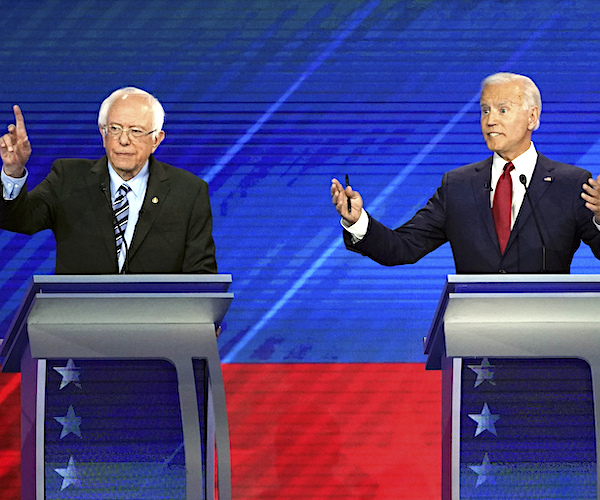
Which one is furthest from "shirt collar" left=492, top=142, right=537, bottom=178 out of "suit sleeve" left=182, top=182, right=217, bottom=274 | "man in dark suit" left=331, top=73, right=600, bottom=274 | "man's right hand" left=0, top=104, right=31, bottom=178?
"man's right hand" left=0, top=104, right=31, bottom=178

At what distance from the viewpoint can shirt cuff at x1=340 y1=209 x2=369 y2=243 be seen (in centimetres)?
294

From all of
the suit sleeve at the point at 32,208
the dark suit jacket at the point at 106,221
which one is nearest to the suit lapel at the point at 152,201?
the dark suit jacket at the point at 106,221

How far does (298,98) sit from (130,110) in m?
1.68

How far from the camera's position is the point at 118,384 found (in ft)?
7.54

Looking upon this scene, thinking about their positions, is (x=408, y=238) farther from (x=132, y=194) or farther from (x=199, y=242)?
(x=132, y=194)

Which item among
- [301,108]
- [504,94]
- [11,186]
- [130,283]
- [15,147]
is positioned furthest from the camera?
[301,108]

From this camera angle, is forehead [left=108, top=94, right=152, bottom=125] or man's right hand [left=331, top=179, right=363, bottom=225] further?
forehead [left=108, top=94, right=152, bottom=125]

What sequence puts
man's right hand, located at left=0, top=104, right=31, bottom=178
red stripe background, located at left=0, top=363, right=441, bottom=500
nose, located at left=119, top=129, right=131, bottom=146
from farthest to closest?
red stripe background, located at left=0, top=363, right=441, bottom=500, nose, located at left=119, top=129, right=131, bottom=146, man's right hand, located at left=0, top=104, right=31, bottom=178

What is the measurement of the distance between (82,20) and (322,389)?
215 centimetres

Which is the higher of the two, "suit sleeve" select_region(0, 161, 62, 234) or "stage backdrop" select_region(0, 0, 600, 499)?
"stage backdrop" select_region(0, 0, 600, 499)

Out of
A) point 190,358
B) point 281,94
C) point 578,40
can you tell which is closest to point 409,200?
point 281,94

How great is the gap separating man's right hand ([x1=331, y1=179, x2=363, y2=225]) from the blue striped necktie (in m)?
0.66

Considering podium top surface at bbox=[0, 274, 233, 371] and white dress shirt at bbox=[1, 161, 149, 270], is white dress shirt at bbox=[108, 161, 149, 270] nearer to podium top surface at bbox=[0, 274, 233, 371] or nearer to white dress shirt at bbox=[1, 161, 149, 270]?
white dress shirt at bbox=[1, 161, 149, 270]

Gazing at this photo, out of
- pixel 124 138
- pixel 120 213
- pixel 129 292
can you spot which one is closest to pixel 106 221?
pixel 120 213
